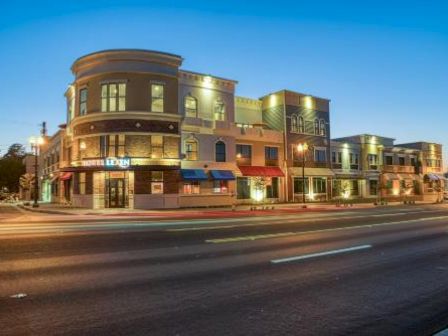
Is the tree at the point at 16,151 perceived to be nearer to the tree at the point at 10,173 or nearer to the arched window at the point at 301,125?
the tree at the point at 10,173

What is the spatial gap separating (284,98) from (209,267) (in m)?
40.0

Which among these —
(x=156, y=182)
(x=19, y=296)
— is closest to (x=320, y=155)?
(x=156, y=182)

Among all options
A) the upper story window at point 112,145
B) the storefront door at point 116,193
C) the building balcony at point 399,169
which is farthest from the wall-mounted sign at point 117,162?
the building balcony at point 399,169

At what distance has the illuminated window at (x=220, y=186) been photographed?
37656 mm

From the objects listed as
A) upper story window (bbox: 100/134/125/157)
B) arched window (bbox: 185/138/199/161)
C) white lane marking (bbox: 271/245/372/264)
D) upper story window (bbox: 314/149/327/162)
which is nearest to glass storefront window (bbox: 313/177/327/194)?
upper story window (bbox: 314/149/327/162)

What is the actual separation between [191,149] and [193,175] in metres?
2.83

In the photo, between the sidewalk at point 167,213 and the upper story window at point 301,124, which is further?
the upper story window at point 301,124

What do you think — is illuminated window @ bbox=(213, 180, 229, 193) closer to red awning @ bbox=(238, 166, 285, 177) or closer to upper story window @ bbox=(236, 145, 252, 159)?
red awning @ bbox=(238, 166, 285, 177)

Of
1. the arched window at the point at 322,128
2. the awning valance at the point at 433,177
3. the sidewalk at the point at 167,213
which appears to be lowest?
the sidewalk at the point at 167,213

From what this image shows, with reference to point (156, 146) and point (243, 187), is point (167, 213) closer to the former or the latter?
point (156, 146)

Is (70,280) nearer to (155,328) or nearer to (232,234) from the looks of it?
(155,328)

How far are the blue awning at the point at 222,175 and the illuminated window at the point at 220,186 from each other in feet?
2.67

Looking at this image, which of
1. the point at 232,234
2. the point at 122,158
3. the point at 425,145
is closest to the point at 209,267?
the point at 232,234

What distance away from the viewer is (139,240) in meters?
11.5
